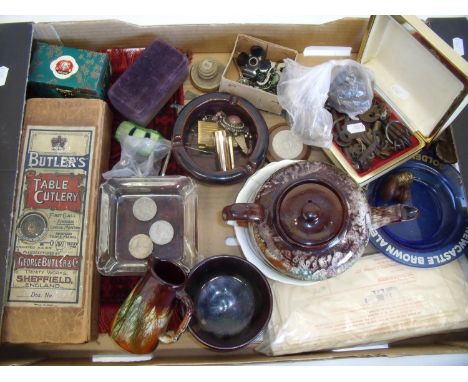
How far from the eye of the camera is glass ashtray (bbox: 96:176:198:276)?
1105 millimetres

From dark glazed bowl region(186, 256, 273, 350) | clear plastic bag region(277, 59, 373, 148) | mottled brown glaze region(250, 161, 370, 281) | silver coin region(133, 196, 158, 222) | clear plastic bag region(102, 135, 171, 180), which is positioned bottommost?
dark glazed bowl region(186, 256, 273, 350)

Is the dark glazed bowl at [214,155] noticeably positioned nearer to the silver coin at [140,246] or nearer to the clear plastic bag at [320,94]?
the clear plastic bag at [320,94]

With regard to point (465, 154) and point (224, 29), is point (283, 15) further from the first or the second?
point (465, 154)

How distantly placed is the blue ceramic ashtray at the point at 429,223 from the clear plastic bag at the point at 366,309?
0.14 feet

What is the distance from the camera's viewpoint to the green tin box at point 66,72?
44.3 inches

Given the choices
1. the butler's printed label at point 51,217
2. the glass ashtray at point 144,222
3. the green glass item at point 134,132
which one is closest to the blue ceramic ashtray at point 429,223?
the glass ashtray at point 144,222

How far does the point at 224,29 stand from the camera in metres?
1.20

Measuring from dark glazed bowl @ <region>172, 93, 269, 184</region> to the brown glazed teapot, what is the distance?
179 millimetres

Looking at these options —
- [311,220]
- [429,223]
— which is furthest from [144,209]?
[429,223]

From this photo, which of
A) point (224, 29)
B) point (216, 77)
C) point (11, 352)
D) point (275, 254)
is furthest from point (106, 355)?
point (224, 29)

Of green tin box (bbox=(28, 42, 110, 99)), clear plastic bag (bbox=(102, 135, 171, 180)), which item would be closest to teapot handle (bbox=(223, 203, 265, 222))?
clear plastic bag (bbox=(102, 135, 171, 180))

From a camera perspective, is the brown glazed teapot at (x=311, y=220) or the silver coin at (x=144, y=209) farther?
the silver coin at (x=144, y=209)

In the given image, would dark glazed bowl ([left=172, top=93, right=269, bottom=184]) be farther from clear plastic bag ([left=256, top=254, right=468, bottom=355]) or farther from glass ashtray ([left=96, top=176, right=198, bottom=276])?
clear plastic bag ([left=256, top=254, right=468, bottom=355])

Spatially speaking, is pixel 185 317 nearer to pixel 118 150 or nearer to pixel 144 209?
pixel 144 209
